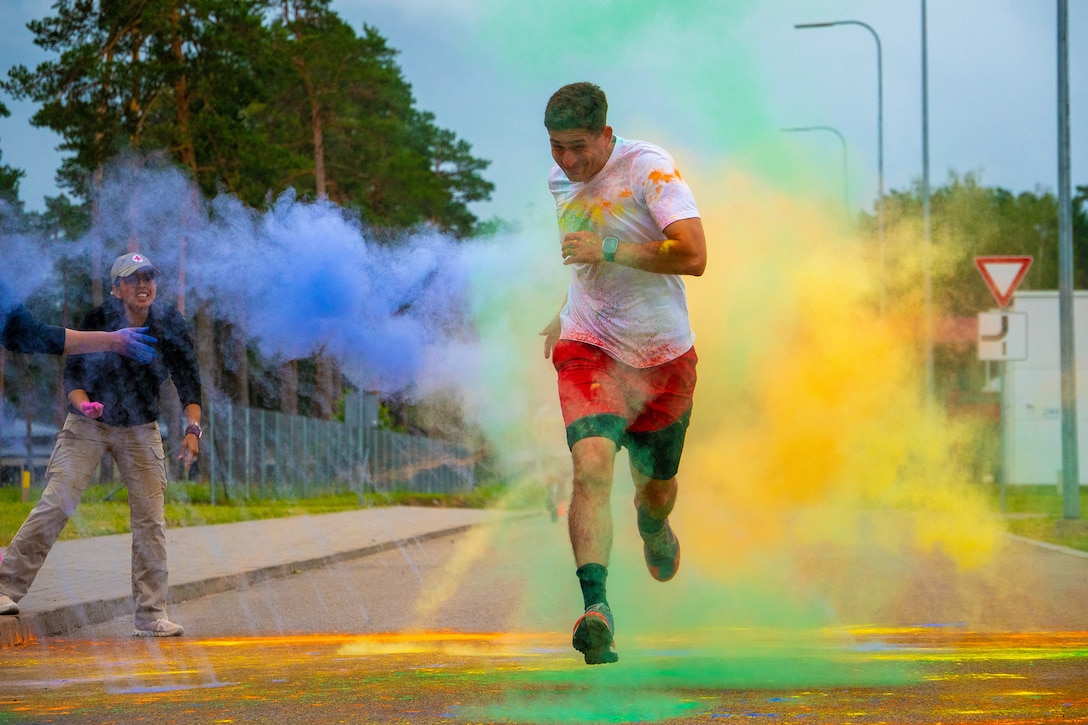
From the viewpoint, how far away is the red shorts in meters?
5.52

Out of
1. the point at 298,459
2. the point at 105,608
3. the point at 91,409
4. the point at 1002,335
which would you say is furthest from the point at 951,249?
the point at 91,409

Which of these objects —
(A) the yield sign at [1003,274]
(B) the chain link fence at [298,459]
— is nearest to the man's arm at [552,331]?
(A) the yield sign at [1003,274]

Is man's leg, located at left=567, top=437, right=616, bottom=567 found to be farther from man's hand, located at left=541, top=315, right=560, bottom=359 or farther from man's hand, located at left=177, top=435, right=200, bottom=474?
man's hand, located at left=177, top=435, right=200, bottom=474

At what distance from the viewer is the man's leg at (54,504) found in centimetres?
734

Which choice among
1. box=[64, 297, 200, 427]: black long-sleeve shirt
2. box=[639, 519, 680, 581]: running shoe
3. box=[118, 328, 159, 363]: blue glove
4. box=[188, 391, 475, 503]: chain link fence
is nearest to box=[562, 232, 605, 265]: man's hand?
box=[639, 519, 680, 581]: running shoe

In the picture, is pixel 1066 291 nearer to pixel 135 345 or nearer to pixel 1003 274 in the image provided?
pixel 1003 274

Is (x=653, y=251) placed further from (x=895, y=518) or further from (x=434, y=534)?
(x=434, y=534)

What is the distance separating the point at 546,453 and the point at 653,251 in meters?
8.61

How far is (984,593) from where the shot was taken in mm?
9680

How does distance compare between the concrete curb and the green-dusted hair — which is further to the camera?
the concrete curb

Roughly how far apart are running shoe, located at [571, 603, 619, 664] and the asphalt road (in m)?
0.16

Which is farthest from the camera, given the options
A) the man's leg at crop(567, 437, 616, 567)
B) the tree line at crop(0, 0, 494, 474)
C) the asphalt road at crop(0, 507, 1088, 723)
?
the tree line at crop(0, 0, 494, 474)

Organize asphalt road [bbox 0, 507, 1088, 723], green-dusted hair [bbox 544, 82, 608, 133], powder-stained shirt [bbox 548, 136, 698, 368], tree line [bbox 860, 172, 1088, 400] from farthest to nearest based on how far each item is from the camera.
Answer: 1. tree line [bbox 860, 172, 1088, 400]
2. powder-stained shirt [bbox 548, 136, 698, 368]
3. green-dusted hair [bbox 544, 82, 608, 133]
4. asphalt road [bbox 0, 507, 1088, 723]

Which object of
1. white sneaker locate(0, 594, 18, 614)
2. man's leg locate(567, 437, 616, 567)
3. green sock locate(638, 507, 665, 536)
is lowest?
white sneaker locate(0, 594, 18, 614)
